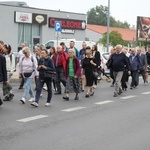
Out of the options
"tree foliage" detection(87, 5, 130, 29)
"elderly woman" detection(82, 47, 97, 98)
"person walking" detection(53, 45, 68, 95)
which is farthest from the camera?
"tree foliage" detection(87, 5, 130, 29)

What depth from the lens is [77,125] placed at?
993 cm

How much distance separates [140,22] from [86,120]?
4904 centimetres

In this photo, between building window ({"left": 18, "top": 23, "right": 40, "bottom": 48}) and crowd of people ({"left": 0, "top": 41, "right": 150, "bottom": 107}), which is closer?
crowd of people ({"left": 0, "top": 41, "right": 150, "bottom": 107})

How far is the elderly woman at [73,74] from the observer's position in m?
14.3

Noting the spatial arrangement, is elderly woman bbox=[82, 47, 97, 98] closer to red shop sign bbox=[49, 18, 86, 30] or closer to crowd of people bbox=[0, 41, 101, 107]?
crowd of people bbox=[0, 41, 101, 107]

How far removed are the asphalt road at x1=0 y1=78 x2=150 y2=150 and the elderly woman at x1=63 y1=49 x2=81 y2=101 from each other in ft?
1.18

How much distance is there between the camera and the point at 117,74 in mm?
15789

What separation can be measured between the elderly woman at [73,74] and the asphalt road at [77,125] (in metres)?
0.36

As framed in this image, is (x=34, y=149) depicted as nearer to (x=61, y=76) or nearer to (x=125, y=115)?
(x=125, y=115)

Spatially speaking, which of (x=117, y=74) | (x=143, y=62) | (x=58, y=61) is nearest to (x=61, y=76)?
(x=58, y=61)

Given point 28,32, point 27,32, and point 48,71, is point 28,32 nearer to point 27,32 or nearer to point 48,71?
point 27,32

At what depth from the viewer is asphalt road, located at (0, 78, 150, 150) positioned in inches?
318

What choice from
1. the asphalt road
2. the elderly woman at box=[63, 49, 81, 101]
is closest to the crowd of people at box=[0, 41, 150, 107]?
the elderly woman at box=[63, 49, 81, 101]

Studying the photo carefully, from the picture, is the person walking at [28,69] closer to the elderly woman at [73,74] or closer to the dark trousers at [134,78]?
the elderly woman at [73,74]
